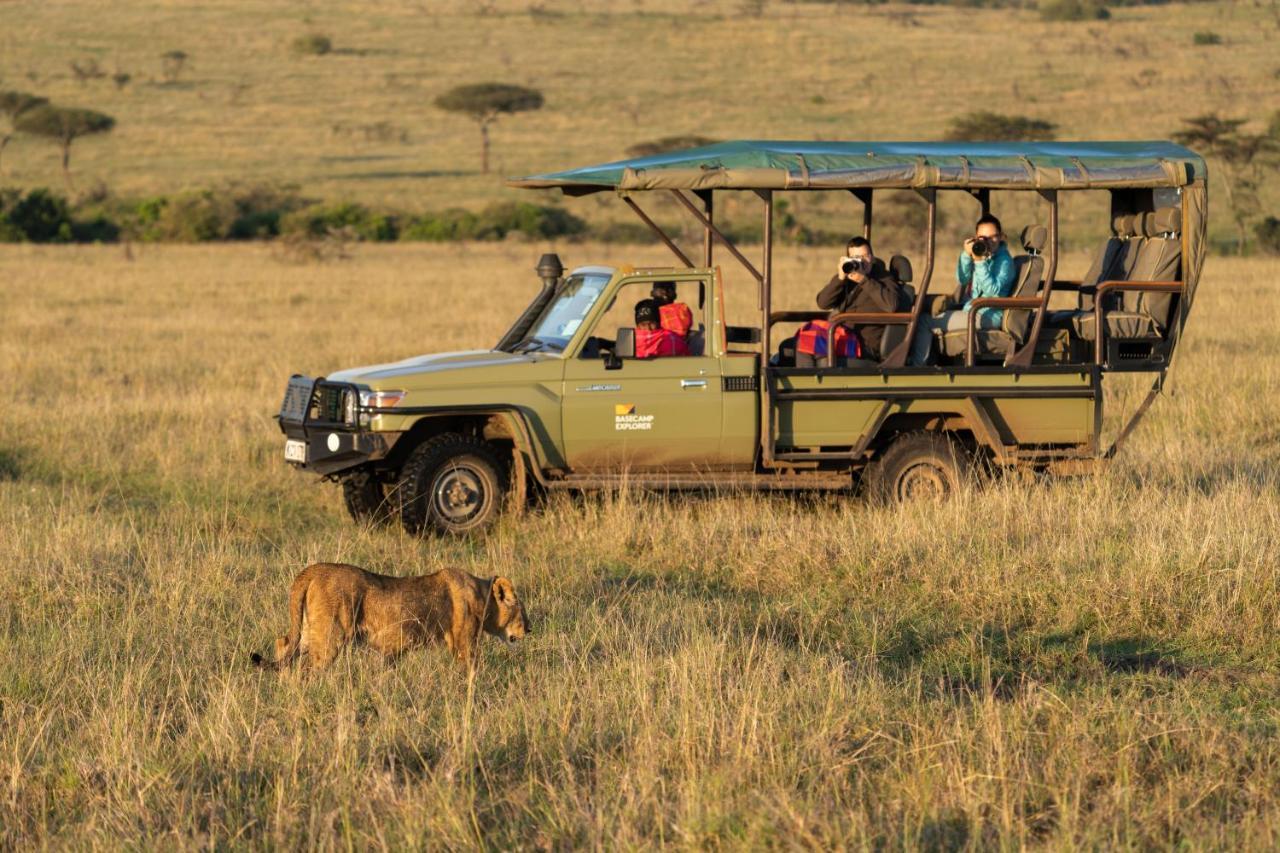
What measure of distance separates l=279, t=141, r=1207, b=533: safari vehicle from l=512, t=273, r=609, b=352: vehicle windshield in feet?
0.06

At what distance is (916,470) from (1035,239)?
166 centimetres

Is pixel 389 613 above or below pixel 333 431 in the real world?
below

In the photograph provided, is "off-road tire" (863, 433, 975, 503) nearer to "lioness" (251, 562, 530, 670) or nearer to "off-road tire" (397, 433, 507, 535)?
"off-road tire" (397, 433, 507, 535)

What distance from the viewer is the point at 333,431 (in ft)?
30.7

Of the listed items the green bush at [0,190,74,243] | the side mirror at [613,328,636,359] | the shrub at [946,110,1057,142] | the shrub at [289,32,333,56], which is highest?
the shrub at [289,32,333,56]

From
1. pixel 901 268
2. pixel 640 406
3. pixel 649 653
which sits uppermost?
pixel 901 268

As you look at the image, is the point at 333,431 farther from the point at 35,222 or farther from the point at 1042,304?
the point at 35,222

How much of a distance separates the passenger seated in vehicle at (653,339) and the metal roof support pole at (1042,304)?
181 centimetres

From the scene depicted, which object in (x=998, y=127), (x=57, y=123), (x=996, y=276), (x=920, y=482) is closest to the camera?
(x=920, y=482)

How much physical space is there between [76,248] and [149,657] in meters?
34.4

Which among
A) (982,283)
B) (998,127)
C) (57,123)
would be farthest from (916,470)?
(57,123)

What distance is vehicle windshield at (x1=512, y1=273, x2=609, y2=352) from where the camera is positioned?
9.64 meters

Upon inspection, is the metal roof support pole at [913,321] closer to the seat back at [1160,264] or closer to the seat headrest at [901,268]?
the seat headrest at [901,268]

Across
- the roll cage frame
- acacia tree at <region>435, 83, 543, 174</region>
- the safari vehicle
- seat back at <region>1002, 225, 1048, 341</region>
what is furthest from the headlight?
acacia tree at <region>435, 83, 543, 174</region>
